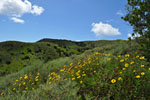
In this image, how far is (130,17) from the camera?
223 inches

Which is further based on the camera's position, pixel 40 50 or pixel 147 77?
pixel 40 50

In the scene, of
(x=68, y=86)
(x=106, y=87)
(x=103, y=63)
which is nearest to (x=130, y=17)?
(x=103, y=63)

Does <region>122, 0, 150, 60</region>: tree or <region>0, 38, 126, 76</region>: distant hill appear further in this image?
<region>0, 38, 126, 76</region>: distant hill

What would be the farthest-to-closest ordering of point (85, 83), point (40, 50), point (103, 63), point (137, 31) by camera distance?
point (40, 50) → point (137, 31) → point (103, 63) → point (85, 83)

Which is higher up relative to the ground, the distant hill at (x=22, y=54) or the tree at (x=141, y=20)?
the tree at (x=141, y=20)

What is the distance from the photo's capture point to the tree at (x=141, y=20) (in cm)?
516

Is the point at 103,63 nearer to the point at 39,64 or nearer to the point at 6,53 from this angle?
the point at 39,64

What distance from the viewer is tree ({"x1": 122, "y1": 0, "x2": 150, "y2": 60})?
203 inches

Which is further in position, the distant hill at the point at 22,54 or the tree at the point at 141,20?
the distant hill at the point at 22,54

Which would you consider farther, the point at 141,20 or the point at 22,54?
the point at 22,54

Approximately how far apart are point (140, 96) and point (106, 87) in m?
0.84

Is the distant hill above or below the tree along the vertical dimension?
below

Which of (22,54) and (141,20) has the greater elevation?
(141,20)

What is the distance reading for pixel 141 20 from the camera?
5527mm
